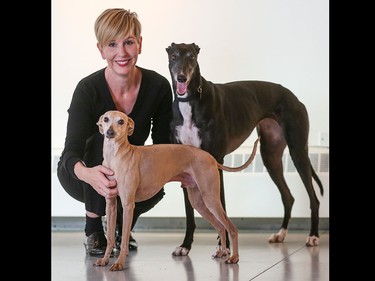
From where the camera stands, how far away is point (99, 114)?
2721mm

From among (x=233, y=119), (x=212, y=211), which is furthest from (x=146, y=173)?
(x=233, y=119)

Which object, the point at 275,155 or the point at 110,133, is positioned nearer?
the point at 110,133

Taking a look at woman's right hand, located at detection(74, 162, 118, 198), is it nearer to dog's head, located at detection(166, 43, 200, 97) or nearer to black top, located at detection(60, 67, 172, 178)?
black top, located at detection(60, 67, 172, 178)

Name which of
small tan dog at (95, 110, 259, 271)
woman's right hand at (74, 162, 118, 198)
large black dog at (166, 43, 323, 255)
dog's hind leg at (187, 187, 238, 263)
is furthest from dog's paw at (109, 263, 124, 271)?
large black dog at (166, 43, 323, 255)

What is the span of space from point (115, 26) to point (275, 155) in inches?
55.2

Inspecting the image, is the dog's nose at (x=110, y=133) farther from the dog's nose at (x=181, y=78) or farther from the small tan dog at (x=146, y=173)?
the dog's nose at (x=181, y=78)

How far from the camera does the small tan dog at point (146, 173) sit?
7.70 feet

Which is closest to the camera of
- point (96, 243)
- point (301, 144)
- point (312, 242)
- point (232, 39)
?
point (96, 243)

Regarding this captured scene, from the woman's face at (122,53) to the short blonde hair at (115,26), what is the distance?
0.02m

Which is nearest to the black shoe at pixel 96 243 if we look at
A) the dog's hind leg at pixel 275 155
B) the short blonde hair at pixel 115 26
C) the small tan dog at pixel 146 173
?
the small tan dog at pixel 146 173

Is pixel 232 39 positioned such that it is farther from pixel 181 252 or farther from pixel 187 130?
pixel 181 252
